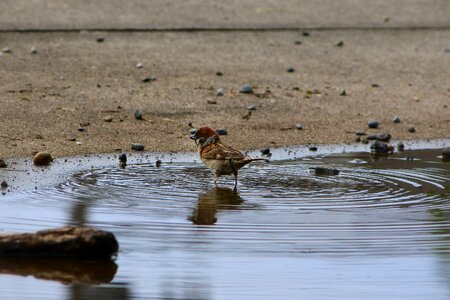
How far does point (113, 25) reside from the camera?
15945 millimetres

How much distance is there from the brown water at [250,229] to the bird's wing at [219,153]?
23 centimetres

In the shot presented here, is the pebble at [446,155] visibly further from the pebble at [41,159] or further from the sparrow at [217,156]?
the pebble at [41,159]

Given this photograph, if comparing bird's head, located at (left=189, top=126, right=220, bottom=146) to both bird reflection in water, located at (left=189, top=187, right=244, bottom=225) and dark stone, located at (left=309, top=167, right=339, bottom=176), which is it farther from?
dark stone, located at (left=309, top=167, right=339, bottom=176)

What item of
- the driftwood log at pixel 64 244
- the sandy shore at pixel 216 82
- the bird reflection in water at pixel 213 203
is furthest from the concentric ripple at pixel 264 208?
the sandy shore at pixel 216 82

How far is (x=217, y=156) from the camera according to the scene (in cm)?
970

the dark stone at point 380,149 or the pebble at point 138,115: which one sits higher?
the pebble at point 138,115

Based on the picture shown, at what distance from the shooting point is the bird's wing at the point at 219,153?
9672 millimetres

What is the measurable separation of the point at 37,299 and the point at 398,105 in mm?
8324

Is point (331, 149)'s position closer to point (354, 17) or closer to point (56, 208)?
point (56, 208)

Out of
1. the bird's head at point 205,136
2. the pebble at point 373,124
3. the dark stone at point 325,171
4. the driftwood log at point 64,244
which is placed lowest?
the driftwood log at point 64,244

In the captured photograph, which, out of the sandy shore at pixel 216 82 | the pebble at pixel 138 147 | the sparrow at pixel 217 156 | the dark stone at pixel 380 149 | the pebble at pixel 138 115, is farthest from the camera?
the pebble at pixel 138 115

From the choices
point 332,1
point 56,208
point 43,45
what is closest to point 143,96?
point 43,45

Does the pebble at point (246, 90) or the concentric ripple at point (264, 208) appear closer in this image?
the concentric ripple at point (264, 208)

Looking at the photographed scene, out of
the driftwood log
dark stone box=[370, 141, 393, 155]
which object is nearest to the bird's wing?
dark stone box=[370, 141, 393, 155]
